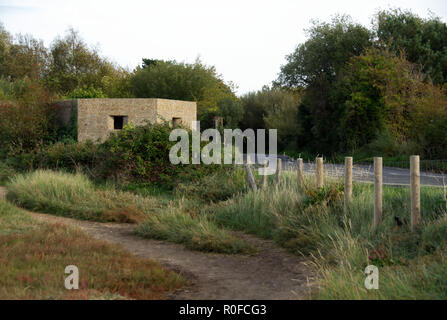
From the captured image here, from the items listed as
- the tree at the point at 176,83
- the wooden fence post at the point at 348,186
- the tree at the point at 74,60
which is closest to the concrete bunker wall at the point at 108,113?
the tree at the point at 176,83

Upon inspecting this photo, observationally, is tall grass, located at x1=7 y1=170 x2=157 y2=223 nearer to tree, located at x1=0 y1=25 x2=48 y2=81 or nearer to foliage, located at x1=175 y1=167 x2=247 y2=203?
foliage, located at x1=175 y1=167 x2=247 y2=203

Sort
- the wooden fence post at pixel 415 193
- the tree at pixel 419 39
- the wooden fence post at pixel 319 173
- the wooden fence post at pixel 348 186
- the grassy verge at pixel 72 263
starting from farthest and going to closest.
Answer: the tree at pixel 419 39
the wooden fence post at pixel 319 173
the wooden fence post at pixel 348 186
the wooden fence post at pixel 415 193
the grassy verge at pixel 72 263

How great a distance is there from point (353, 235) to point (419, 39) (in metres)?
24.7

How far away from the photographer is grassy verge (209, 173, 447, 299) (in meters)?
5.39

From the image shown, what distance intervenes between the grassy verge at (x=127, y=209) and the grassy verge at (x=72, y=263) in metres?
1.61

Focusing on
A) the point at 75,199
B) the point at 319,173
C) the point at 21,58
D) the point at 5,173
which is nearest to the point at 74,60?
the point at 21,58

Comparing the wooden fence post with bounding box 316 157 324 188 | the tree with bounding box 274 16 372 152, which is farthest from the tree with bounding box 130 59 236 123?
the wooden fence post with bounding box 316 157 324 188

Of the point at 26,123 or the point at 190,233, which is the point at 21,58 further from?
the point at 190,233

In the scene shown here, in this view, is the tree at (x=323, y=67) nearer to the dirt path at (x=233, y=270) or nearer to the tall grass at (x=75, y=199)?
the tall grass at (x=75, y=199)

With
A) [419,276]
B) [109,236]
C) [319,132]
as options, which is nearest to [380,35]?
[319,132]

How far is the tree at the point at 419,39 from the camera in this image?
1111 inches

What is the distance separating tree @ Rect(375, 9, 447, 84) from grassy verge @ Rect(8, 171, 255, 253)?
20776mm

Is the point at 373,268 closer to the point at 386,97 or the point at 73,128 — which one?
the point at 73,128

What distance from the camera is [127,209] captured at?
1174 cm
